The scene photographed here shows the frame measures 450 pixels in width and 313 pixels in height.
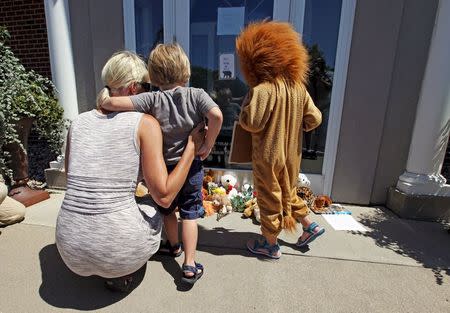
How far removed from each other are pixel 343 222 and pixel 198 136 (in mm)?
1894

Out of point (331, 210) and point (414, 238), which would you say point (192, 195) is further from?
point (414, 238)

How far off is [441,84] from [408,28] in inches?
25.2

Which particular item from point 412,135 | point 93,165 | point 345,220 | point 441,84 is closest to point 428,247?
point 345,220

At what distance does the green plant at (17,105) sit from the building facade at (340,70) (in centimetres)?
26

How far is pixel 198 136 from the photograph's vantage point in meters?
1.83

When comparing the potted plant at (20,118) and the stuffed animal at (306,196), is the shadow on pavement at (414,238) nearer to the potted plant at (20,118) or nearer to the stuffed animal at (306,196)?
the stuffed animal at (306,196)

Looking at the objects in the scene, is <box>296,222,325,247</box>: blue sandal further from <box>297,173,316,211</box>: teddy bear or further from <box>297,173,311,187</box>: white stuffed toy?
<box>297,173,311,187</box>: white stuffed toy

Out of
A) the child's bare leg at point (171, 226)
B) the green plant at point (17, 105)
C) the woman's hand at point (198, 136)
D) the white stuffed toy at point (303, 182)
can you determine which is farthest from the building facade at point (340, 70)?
the woman's hand at point (198, 136)

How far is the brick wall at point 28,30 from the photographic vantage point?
469 cm

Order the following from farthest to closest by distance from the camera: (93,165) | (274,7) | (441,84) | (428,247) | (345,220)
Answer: (274,7) → (345,220) → (441,84) → (428,247) → (93,165)

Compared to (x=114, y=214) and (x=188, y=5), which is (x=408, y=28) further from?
(x=114, y=214)

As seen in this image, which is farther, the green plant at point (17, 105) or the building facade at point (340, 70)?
the building facade at point (340, 70)

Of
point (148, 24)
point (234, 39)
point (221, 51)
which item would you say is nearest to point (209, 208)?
point (221, 51)

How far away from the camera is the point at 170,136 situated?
1.83 meters
